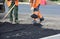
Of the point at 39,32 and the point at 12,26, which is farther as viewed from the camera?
the point at 12,26

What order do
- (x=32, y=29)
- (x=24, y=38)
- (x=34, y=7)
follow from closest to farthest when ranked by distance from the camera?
(x=24, y=38), (x=32, y=29), (x=34, y=7)

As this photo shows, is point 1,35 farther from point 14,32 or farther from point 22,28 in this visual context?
point 22,28

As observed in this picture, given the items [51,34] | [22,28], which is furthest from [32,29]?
[51,34]

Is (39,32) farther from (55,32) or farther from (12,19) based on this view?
(12,19)

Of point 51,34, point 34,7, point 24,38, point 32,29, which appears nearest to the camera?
point 24,38

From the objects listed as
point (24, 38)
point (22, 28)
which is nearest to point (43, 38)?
point (24, 38)

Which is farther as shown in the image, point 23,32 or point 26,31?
point 26,31

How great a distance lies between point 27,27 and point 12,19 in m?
1.92

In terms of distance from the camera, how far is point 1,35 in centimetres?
1120

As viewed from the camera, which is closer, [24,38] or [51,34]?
[24,38]

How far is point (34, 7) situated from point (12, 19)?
142 cm

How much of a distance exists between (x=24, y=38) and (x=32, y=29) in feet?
6.94

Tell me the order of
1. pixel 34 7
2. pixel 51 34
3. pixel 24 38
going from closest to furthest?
pixel 24 38
pixel 51 34
pixel 34 7

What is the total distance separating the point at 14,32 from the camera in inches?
468
